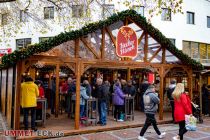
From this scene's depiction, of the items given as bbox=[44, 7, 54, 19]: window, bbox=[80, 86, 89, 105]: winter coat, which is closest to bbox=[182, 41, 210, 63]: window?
bbox=[44, 7, 54, 19]: window

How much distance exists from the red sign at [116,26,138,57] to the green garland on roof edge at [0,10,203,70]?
1.63 ft

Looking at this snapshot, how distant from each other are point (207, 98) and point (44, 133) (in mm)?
9036

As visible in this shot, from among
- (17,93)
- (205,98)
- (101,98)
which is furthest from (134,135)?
(205,98)

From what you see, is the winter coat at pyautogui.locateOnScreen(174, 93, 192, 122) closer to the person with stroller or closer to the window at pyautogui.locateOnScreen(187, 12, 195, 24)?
the person with stroller

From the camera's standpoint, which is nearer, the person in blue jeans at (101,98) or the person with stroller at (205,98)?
the person in blue jeans at (101,98)

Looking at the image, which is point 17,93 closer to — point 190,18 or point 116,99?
point 116,99

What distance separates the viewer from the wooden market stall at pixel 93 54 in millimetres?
9367

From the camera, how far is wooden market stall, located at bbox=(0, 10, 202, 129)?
9.37 m

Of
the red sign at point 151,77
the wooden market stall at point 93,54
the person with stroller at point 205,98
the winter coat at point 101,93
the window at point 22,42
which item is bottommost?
the person with stroller at point 205,98

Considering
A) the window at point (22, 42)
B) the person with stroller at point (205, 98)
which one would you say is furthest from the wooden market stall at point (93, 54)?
the window at point (22, 42)

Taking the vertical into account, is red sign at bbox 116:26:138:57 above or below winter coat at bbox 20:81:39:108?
above

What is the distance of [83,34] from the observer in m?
10.1

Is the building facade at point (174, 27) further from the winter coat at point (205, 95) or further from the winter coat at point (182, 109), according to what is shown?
the winter coat at point (182, 109)

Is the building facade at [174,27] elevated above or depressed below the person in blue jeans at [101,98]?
above
